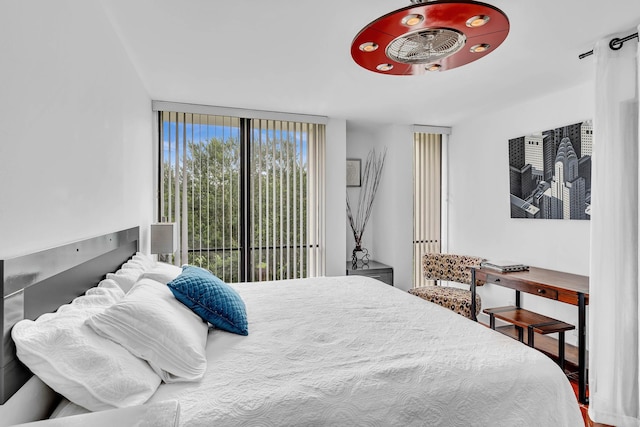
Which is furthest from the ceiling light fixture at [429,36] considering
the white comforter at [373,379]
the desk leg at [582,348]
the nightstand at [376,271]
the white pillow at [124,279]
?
the nightstand at [376,271]

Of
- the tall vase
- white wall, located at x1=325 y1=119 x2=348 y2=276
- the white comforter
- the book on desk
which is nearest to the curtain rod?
the book on desk

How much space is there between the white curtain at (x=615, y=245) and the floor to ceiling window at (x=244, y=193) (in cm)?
275

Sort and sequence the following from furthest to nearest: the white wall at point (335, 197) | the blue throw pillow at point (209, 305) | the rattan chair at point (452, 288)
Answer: the white wall at point (335, 197)
the rattan chair at point (452, 288)
the blue throw pillow at point (209, 305)

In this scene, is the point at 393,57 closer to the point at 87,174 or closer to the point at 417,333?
the point at 417,333

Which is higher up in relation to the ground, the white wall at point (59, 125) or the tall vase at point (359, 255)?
the white wall at point (59, 125)

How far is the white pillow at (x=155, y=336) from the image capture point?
4.38 feet

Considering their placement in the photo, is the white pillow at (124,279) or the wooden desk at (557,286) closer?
the white pillow at (124,279)

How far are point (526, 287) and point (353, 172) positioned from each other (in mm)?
2806

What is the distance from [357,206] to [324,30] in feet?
10.5

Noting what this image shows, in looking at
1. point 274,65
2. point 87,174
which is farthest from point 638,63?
point 87,174

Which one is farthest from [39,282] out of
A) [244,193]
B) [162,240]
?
[244,193]

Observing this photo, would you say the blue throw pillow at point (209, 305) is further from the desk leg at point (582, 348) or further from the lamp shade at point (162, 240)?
the desk leg at point (582, 348)

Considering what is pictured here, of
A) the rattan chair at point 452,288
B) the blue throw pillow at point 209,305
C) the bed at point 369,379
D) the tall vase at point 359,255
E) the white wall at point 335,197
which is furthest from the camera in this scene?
the tall vase at point 359,255

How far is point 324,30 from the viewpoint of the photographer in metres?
2.32
